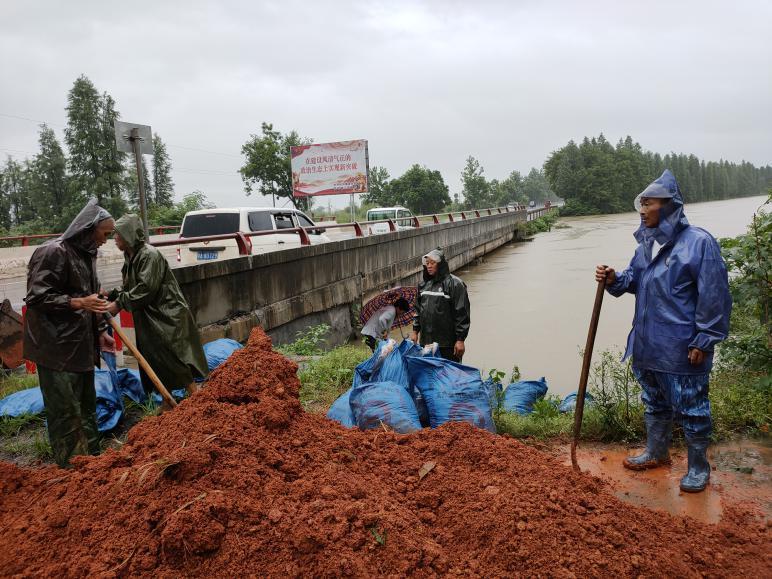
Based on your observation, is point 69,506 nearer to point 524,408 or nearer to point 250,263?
point 524,408

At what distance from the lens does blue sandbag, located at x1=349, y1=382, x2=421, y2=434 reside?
333cm

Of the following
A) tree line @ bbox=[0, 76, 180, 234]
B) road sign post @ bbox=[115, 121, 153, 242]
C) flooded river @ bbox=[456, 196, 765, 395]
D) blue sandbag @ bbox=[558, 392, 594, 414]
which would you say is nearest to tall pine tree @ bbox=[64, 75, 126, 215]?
tree line @ bbox=[0, 76, 180, 234]

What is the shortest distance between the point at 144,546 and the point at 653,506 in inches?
98.4

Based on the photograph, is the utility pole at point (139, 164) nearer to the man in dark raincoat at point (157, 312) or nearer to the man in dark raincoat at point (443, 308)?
the man in dark raincoat at point (157, 312)

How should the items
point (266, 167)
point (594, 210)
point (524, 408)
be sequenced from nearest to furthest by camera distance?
point (524, 408) → point (266, 167) → point (594, 210)

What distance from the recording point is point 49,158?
47.0 meters

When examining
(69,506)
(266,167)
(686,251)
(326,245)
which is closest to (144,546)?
(69,506)

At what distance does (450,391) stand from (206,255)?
6124 millimetres

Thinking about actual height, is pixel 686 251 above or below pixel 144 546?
above

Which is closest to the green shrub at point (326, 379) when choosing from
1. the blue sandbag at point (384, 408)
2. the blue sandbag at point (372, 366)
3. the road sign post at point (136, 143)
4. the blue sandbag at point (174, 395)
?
the blue sandbag at point (372, 366)

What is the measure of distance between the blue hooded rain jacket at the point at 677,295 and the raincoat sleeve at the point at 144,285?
3.30m

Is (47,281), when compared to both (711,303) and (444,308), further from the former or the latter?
(711,303)

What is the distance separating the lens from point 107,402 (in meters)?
4.18

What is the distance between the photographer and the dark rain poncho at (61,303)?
3.31 meters
